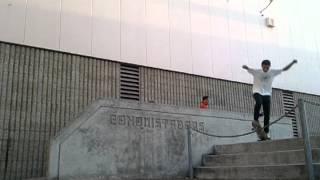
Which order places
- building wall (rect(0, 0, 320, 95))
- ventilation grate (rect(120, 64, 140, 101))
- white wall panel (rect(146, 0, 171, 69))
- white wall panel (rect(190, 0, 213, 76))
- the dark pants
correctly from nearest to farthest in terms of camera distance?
the dark pants, building wall (rect(0, 0, 320, 95)), ventilation grate (rect(120, 64, 140, 101)), white wall panel (rect(146, 0, 171, 69)), white wall panel (rect(190, 0, 213, 76))

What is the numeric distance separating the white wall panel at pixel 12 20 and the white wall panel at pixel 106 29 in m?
2.11

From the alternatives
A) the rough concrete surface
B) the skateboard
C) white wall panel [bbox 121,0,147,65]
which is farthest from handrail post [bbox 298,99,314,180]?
white wall panel [bbox 121,0,147,65]

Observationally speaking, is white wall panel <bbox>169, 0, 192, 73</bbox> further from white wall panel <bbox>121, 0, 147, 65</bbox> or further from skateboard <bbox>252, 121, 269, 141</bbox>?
skateboard <bbox>252, 121, 269, 141</bbox>

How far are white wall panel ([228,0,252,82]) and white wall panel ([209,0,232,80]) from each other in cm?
22

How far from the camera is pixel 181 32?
44.5 feet

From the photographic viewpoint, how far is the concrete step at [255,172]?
21.2 feet

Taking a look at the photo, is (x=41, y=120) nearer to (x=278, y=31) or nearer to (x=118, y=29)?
(x=118, y=29)

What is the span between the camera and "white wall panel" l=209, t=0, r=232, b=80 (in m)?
14.3

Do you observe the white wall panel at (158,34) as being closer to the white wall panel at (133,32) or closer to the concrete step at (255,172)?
the white wall panel at (133,32)

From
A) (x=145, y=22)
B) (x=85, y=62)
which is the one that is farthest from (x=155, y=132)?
(x=145, y=22)

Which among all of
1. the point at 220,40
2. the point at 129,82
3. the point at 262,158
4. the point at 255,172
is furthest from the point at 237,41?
the point at 255,172

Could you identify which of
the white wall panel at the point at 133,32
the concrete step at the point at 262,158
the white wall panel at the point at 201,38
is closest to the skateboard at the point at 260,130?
the concrete step at the point at 262,158

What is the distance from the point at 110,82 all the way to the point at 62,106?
5.75 feet

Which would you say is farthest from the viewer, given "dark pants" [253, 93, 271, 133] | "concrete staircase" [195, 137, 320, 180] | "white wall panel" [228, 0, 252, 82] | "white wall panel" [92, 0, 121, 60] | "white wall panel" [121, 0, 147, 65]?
"white wall panel" [228, 0, 252, 82]
